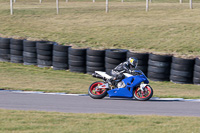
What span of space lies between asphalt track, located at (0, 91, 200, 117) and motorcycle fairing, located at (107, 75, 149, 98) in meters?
0.19

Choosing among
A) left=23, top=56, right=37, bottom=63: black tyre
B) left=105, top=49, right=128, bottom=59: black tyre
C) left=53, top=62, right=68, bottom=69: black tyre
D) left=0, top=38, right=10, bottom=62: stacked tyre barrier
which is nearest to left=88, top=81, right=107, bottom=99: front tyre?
left=105, top=49, right=128, bottom=59: black tyre

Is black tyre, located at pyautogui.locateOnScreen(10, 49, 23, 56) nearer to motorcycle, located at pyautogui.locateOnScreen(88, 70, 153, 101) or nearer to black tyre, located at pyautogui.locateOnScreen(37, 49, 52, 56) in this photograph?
black tyre, located at pyautogui.locateOnScreen(37, 49, 52, 56)

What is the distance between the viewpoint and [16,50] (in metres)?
18.6

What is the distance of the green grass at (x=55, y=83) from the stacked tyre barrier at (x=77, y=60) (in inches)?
9.9

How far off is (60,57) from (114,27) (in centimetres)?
854

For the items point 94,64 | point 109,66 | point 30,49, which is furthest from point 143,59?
point 30,49

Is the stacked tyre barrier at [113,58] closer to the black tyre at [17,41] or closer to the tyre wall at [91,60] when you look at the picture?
the tyre wall at [91,60]

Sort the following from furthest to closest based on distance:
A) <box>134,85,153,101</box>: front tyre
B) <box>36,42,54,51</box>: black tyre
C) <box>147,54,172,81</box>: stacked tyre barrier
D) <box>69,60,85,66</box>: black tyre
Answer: <box>36,42,54,51</box>: black tyre, <box>69,60,85,66</box>: black tyre, <box>147,54,172,81</box>: stacked tyre barrier, <box>134,85,153,101</box>: front tyre

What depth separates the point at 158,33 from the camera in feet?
75.8

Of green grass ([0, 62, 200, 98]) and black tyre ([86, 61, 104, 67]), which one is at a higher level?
black tyre ([86, 61, 104, 67])

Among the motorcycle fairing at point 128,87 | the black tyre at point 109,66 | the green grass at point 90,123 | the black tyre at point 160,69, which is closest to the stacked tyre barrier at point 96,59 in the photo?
the black tyre at point 109,66

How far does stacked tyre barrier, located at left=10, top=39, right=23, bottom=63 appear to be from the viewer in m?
18.4

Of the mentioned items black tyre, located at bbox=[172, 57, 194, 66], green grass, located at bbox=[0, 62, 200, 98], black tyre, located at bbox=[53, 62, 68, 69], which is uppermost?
black tyre, located at bbox=[172, 57, 194, 66]

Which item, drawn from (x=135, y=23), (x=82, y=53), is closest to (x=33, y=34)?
(x=135, y=23)
